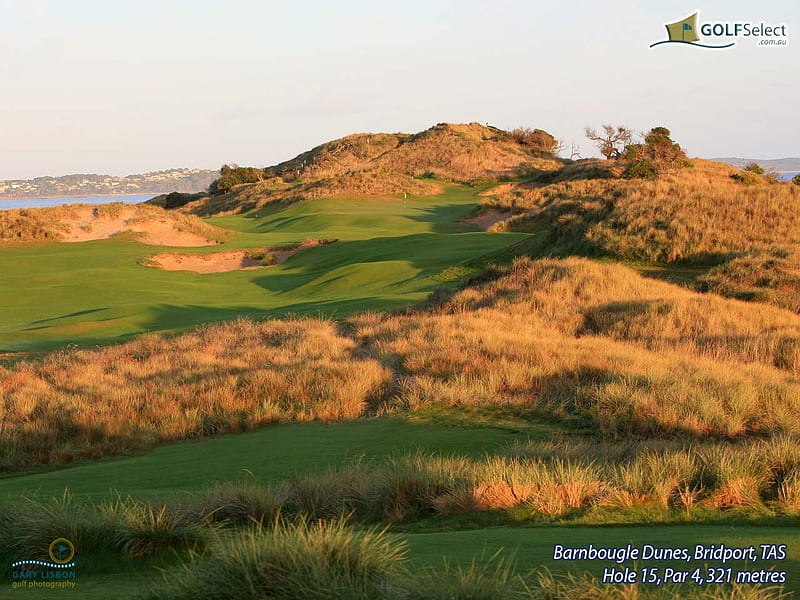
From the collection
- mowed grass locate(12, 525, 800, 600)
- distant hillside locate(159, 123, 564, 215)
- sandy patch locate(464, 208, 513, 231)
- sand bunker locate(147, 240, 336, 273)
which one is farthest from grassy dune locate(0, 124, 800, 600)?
distant hillside locate(159, 123, 564, 215)

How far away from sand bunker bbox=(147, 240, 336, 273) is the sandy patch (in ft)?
39.2

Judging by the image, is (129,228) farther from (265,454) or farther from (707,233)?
(265,454)

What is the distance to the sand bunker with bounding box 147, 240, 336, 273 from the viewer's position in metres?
36.9

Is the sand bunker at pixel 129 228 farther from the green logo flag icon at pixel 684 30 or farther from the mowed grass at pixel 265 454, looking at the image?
the mowed grass at pixel 265 454

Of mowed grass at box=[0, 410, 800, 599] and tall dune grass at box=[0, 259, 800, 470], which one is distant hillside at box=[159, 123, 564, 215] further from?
mowed grass at box=[0, 410, 800, 599]

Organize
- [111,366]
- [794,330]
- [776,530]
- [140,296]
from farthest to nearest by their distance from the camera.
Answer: [140,296] < [111,366] < [794,330] < [776,530]

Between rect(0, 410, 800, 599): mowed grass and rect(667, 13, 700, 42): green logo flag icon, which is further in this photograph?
rect(667, 13, 700, 42): green logo flag icon

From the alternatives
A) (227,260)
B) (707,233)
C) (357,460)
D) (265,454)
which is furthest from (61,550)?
(227,260)

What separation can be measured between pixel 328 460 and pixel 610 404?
349cm

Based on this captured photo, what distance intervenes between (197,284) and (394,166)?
64.3 meters

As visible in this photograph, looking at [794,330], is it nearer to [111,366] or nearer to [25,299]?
[111,366]

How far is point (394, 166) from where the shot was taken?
92.2 m

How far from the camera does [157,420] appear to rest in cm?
1034

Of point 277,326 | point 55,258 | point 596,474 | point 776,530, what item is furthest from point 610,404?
point 55,258
